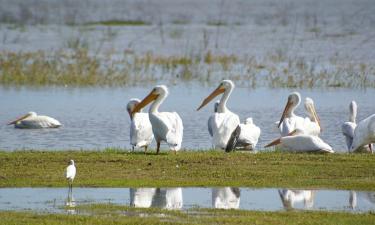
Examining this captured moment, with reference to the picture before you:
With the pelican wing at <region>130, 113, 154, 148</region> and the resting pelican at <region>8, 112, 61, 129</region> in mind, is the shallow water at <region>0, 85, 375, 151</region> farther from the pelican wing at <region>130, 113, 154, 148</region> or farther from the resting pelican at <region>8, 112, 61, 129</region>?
the pelican wing at <region>130, 113, 154, 148</region>

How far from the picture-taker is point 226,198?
11.2 meters

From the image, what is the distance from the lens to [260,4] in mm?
64812

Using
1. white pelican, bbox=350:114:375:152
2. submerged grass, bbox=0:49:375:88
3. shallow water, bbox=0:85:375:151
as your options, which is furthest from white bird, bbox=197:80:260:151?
submerged grass, bbox=0:49:375:88

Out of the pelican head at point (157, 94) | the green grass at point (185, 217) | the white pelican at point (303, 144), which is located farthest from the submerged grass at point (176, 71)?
the green grass at point (185, 217)

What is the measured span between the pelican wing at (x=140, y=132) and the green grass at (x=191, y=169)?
1008mm

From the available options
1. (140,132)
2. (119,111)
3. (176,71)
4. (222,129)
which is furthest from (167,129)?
(176,71)

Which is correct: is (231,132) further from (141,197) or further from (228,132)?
(141,197)

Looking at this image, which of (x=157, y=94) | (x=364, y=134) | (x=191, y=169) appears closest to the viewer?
(x=191, y=169)

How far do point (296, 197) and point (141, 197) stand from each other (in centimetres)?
170

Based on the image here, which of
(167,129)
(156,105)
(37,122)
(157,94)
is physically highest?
(157,94)

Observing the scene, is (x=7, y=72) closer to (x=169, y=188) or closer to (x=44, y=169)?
(x=44, y=169)

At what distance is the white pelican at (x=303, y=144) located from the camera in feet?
49.5

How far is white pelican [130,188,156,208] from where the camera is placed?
1084cm

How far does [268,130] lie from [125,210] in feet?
31.8
